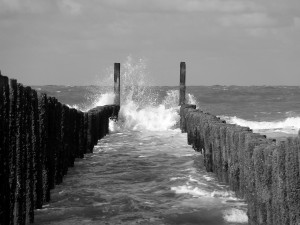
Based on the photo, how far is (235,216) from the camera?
777 cm

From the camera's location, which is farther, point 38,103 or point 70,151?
point 70,151

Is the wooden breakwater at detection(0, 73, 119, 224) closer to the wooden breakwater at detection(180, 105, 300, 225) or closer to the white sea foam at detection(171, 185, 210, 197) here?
the white sea foam at detection(171, 185, 210, 197)

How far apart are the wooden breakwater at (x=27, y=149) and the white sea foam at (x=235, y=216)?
2885 millimetres

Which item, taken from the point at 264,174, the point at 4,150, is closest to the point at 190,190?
the point at 264,174

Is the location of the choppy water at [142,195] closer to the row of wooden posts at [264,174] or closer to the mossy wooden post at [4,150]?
the row of wooden posts at [264,174]

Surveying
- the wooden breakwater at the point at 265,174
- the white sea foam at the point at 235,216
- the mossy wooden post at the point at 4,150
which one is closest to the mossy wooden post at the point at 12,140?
the mossy wooden post at the point at 4,150

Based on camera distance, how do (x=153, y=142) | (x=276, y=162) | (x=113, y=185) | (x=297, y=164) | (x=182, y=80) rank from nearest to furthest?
(x=297, y=164)
(x=276, y=162)
(x=113, y=185)
(x=153, y=142)
(x=182, y=80)

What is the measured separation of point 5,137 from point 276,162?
10.3 ft

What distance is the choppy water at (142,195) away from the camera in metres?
7.80

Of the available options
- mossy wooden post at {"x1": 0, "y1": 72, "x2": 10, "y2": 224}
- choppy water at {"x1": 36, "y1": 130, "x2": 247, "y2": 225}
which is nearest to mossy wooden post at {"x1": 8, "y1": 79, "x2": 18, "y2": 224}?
mossy wooden post at {"x1": 0, "y1": 72, "x2": 10, "y2": 224}

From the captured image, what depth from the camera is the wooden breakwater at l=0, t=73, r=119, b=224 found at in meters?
6.01

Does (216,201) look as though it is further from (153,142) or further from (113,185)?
(153,142)

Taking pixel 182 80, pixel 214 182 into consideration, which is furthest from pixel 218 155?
pixel 182 80

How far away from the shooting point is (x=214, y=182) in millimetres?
10711
